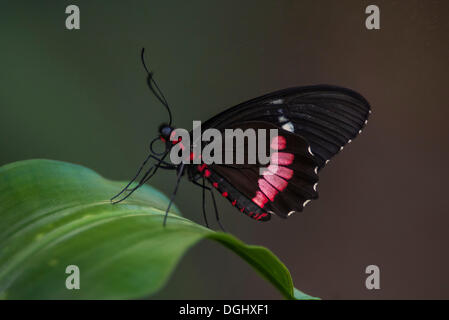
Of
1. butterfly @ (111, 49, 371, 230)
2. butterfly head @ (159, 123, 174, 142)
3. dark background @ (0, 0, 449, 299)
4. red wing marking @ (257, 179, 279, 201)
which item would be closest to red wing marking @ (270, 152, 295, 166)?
butterfly @ (111, 49, 371, 230)

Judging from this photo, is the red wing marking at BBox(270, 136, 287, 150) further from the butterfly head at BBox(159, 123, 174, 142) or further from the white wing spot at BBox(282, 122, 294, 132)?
the butterfly head at BBox(159, 123, 174, 142)

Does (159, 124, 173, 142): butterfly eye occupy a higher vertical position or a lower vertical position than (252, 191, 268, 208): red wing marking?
higher

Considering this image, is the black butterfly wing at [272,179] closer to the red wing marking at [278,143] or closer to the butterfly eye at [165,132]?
the red wing marking at [278,143]

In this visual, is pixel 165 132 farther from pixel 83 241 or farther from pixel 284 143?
pixel 83 241

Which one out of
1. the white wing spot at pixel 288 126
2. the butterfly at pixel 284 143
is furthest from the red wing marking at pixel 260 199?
the white wing spot at pixel 288 126

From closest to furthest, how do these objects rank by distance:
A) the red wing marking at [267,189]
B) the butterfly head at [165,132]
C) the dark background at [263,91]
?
the butterfly head at [165,132], the red wing marking at [267,189], the dark background at [263,91]
